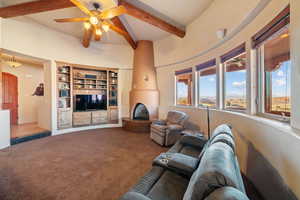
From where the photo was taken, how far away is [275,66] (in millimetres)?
1758

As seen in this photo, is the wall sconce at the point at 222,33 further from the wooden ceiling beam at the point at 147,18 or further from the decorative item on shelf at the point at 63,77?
the decorative item on shelf at the point at 63,77

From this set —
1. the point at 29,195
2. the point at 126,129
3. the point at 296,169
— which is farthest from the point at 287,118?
the point at 126,129

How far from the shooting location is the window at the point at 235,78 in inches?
96.2

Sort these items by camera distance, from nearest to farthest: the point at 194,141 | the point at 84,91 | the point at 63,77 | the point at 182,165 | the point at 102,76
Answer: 1. the point at 182,165
2. the point at 194,141
3. the point at 63,77
4. the point at 84,91
5. the point at 102,76

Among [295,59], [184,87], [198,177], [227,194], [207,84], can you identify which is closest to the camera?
[227,194]

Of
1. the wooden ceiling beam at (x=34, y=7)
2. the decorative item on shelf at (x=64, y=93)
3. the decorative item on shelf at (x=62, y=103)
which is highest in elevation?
the wooden ceiling beam at (x=34, y=7)

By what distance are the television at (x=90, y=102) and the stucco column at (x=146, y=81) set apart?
121 cm

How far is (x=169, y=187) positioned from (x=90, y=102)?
4782 millimetres

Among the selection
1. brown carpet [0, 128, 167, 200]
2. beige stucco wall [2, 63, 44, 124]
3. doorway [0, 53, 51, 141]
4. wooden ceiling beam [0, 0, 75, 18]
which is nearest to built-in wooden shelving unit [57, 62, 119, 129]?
doorway [0, 53, 51, 141]

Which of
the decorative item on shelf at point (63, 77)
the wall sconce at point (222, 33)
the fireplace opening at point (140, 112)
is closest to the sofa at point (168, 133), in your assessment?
the fireplace opening at point (140, 112)

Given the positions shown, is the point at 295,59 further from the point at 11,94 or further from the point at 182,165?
the point at 11,94

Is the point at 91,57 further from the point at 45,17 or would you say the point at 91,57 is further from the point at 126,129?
the point at 126,129

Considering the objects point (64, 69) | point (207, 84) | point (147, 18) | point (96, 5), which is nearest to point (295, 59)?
point (207, 84)

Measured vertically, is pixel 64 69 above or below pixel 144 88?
above
